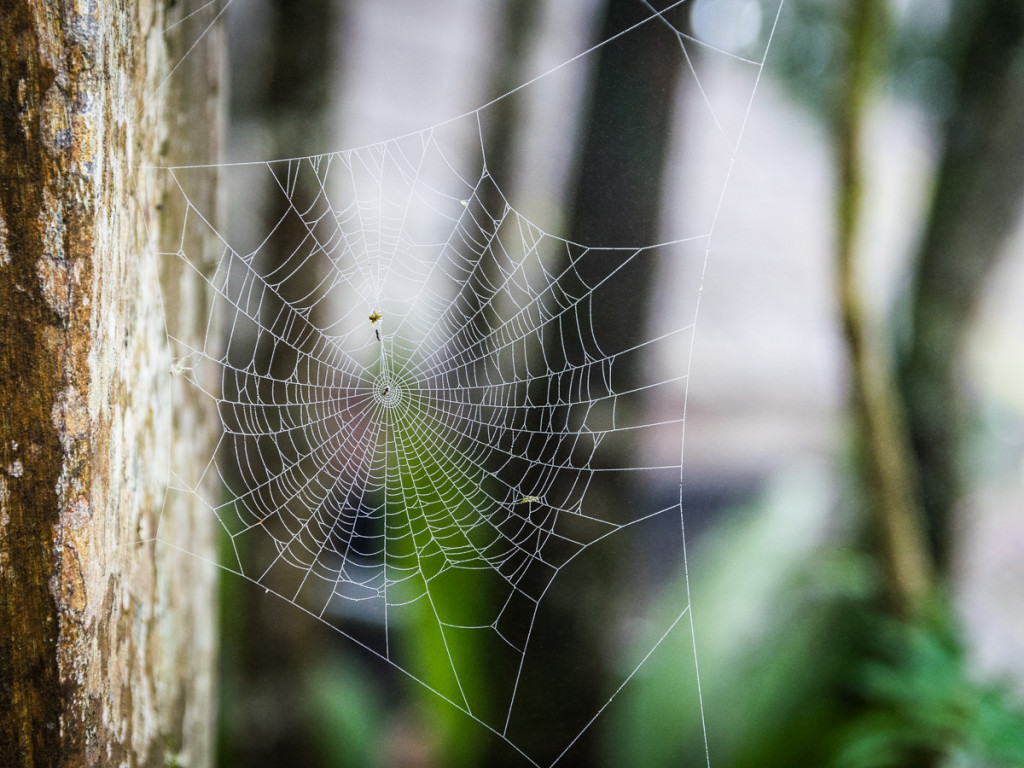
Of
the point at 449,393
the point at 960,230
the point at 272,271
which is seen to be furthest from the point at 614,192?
the point at 960,230

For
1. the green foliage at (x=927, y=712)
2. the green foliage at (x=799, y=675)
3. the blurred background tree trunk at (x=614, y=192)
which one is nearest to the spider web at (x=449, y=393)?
the blurred background tree trunk at (x=614, y=192)

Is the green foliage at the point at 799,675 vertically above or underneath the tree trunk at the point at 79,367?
underneath

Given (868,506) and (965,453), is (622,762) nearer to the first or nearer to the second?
(868,506)

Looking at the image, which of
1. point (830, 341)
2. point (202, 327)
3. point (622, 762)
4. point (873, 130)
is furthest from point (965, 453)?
point (202, 327)

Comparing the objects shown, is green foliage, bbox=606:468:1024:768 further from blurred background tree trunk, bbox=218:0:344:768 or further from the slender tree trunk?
blurred background tree trunk, bbox=218:0:344:768

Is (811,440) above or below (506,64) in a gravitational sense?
below

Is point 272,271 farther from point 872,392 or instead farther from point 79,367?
point 872,392

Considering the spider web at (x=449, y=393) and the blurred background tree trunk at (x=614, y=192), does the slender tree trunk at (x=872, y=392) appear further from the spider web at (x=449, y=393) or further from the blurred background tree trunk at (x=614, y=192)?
the blurred background tree trunk at (x=614, y=192)

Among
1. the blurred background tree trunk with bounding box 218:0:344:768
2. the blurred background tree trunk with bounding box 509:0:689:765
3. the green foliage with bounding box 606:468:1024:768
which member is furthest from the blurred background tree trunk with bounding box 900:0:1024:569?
the blurred background tree trunk with bounding box 218:0:344:768

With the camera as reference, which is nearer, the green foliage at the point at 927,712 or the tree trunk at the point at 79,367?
the tree trunk at the point at 79,367
